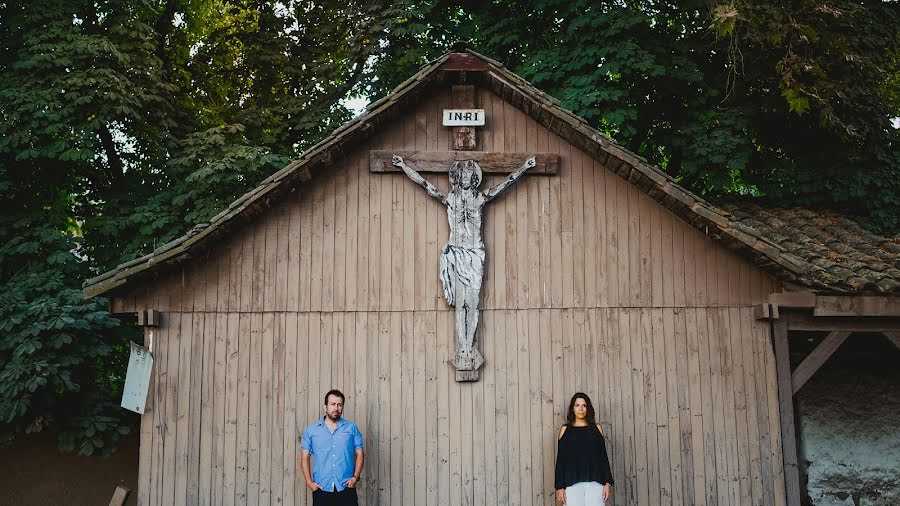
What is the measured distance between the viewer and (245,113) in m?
13.2

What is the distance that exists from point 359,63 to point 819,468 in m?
9.65

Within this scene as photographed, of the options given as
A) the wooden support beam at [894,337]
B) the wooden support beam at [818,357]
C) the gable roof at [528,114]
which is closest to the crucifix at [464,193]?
the gable roof at [528,114]

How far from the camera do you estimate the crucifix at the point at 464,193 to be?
7.67 metres

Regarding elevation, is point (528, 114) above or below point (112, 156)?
below

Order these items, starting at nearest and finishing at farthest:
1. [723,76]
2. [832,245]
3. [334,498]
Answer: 1. [334,498]
2. [832,245]
3. [723,76]

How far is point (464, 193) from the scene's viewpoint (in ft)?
25.6

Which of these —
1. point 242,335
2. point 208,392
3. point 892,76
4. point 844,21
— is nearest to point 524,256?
point 242,335

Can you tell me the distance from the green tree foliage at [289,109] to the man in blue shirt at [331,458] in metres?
3.67

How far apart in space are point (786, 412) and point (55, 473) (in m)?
9.67

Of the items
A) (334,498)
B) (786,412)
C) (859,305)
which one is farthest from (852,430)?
(334,498)

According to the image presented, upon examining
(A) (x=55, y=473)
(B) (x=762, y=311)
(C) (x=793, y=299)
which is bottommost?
(A) (x=55, y=473)

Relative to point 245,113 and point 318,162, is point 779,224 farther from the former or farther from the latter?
point 245,113

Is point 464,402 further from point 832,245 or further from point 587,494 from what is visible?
point 832,245

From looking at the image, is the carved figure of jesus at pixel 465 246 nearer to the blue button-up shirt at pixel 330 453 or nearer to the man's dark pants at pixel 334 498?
the blue button-up shirt at pixel 330 453
